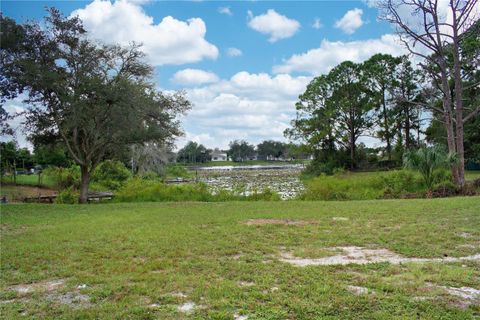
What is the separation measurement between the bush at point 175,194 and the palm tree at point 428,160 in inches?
215

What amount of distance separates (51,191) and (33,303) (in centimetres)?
1960

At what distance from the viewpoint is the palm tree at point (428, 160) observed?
14.1 m

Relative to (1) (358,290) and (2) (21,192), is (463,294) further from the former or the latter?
(2) (21,192)

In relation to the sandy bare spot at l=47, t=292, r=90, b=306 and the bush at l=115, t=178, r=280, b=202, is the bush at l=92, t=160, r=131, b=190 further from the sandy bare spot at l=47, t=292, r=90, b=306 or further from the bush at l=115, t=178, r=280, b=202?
the sandy bare spot at l=47, t=292, r=90, b=306

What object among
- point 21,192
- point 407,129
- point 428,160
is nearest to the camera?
point 428,160

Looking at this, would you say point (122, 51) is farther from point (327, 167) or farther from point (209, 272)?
point (327, 167)

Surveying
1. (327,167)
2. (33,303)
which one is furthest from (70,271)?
(327,167)

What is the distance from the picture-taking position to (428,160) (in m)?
14.2

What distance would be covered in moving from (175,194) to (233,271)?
11.8 meters

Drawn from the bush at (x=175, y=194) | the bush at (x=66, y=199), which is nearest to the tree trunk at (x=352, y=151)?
the bush at (x=175, y=194)

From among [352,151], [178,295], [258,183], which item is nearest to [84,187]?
[258,183]

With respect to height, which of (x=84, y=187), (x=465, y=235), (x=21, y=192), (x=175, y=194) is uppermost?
(x=84, y=187)

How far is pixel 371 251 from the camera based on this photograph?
17.6ft

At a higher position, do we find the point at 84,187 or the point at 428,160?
the point at 428,160
